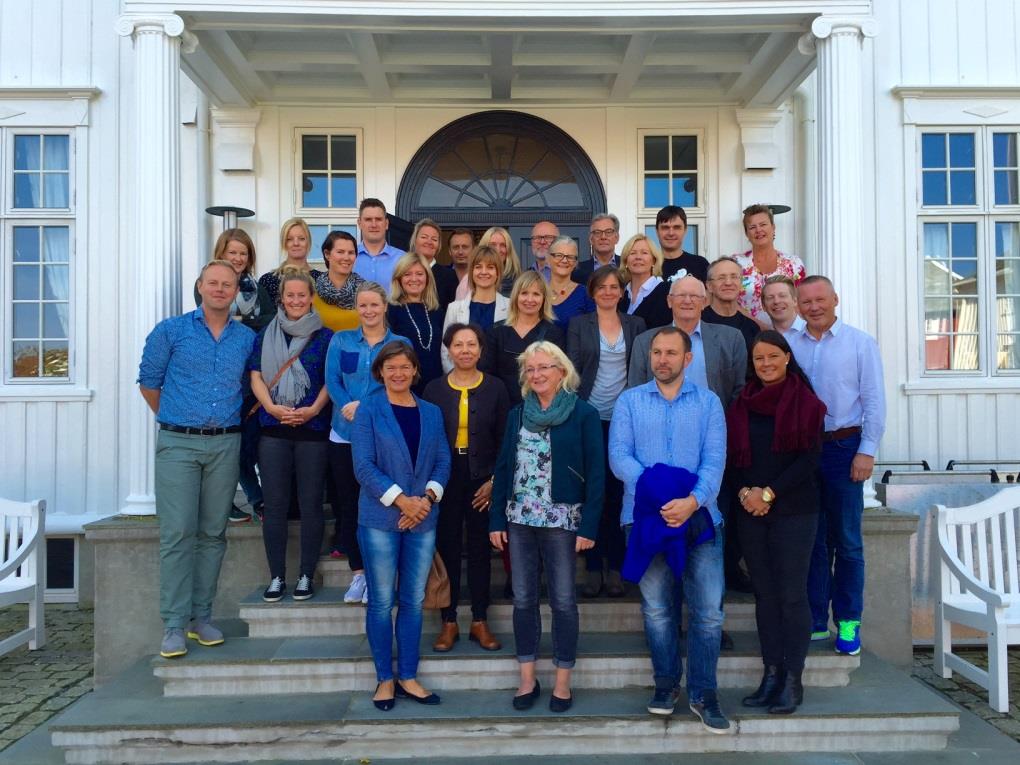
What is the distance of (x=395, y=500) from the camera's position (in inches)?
154

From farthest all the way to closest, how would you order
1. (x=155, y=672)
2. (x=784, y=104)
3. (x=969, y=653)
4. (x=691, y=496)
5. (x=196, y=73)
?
(x=784, y=104), (x=196, y=73), (x=969, y=653), (x=155, y=672), (x=691, y=496)

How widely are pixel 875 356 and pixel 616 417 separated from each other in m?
1.61

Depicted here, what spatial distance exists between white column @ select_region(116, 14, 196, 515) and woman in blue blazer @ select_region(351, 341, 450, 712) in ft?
7.58

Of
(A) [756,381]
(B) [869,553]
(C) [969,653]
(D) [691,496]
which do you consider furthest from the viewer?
(C) [969,653]

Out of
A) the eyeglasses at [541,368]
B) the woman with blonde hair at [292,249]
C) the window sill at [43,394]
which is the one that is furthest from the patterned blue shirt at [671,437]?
the window sill at [43,394]

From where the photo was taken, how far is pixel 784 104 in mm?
7922

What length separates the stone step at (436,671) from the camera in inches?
173

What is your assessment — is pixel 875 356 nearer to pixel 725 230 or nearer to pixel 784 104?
pixel 725 230

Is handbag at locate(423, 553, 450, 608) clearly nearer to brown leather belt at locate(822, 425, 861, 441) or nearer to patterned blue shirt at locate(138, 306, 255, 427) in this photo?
patterned blue shirt at locate(138, 306, 255, 427)

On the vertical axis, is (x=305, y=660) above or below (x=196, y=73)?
below

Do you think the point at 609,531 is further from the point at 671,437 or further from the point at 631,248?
the point at 631,248

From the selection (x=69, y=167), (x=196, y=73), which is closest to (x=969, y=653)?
(x=196, y=73)

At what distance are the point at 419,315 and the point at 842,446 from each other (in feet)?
8.08

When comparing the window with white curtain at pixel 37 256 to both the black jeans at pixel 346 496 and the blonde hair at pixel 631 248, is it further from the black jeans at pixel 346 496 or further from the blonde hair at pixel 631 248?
the blonde hair at pixel 631 248
